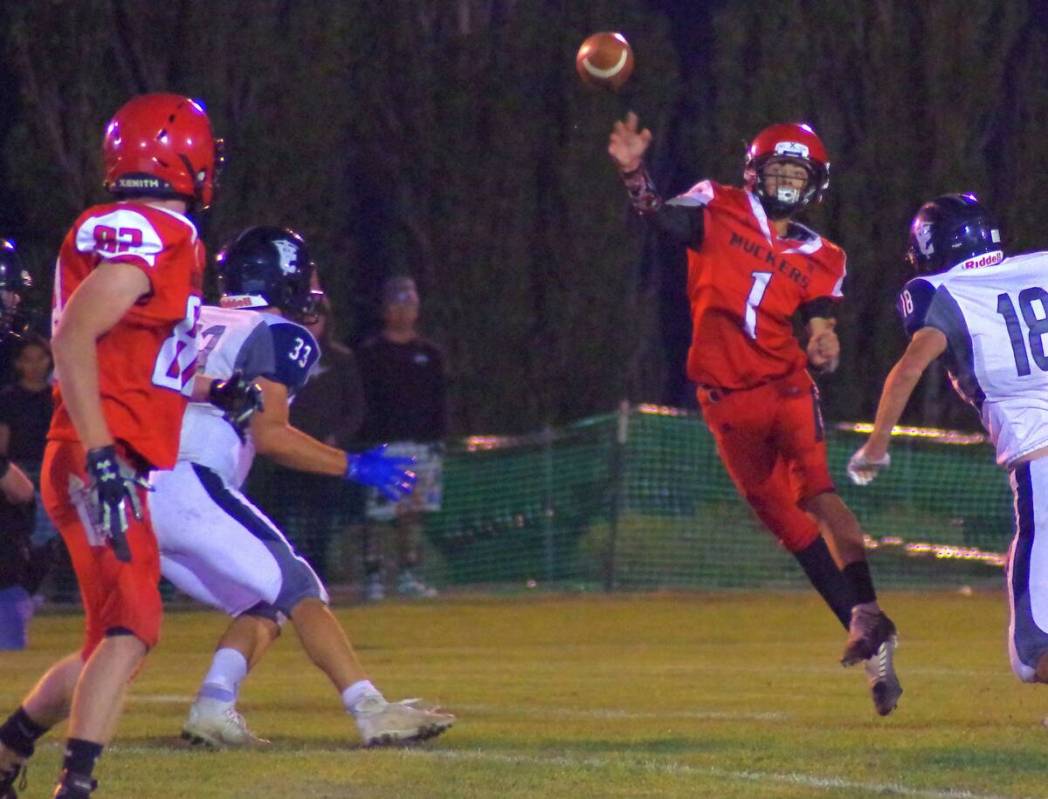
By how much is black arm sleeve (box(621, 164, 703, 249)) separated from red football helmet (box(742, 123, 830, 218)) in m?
0.32

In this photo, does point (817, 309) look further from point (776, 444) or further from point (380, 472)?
point (380, 472)

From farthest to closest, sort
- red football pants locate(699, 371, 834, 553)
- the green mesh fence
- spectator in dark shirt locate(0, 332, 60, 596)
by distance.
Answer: the green mesh fence, spectator in dark shirt locate(0, 332, 60, 596), red football pants locate(699, 371, 834, 553)

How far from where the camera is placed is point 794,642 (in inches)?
476

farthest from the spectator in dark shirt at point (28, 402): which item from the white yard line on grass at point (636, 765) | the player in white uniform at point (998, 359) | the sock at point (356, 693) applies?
the player in white uniform at point (998, 359)

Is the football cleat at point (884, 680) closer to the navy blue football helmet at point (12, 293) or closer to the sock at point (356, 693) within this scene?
the sock at point (356, 693)

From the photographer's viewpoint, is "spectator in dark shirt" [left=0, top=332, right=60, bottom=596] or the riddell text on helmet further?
"spectator in dark shirt" [left=0, top=332, right=60, bottom=596]

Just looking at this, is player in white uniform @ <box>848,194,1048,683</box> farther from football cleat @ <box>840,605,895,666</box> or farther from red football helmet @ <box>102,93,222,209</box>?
red football helmet @ <box>102,93,222,209</box>

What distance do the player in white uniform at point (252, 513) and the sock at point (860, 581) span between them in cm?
193

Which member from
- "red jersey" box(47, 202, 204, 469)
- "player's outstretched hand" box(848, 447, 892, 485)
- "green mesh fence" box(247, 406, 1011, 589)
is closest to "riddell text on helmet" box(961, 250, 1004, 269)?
"player's outstretched hand" box(848, 447, 892, 485)

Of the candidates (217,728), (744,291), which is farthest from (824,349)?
(217,728)

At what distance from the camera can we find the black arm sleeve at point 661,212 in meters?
8.66

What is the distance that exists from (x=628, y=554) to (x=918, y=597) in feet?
6.81

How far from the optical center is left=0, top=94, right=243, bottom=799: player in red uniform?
5453 mm

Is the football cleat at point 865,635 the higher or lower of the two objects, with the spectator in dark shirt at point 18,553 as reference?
lower
